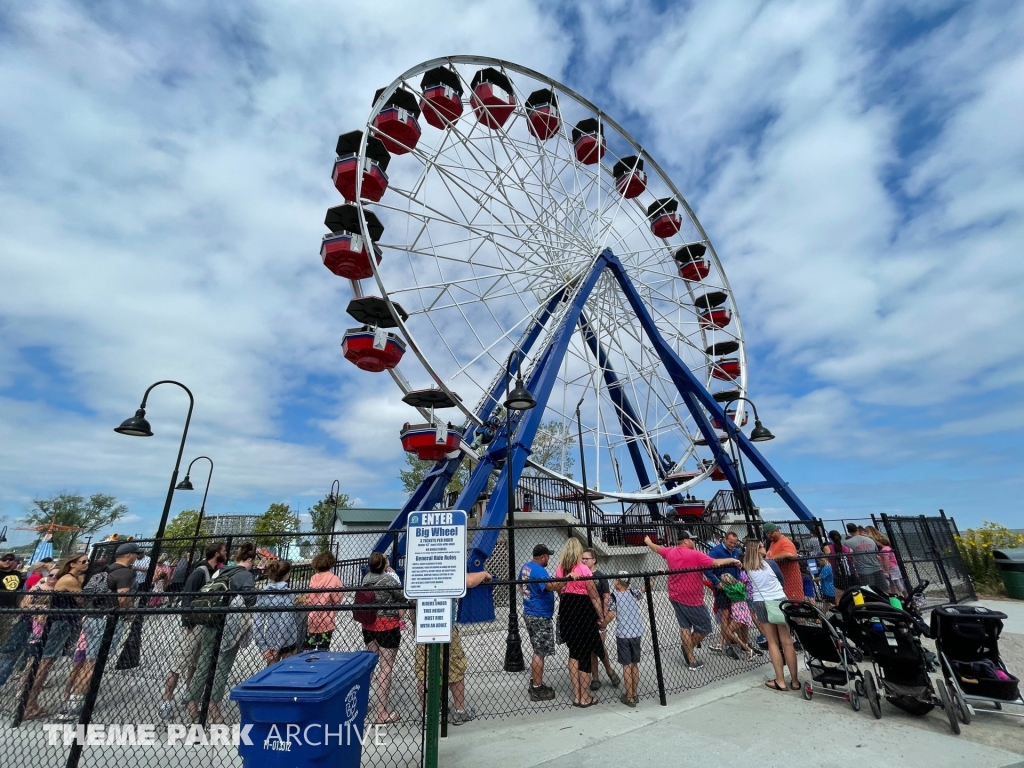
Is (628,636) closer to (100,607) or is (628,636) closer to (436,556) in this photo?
(436,556)

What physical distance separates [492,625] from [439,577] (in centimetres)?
714

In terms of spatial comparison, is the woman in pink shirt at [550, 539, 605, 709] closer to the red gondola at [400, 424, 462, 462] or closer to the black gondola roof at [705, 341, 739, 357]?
the red gondola at [400, 424, 462, 462]

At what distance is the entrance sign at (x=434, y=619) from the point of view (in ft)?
10.6

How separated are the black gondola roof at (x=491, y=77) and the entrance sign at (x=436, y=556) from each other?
16.6m

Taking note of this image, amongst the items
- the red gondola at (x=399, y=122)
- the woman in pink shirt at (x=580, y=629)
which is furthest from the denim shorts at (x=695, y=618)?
the red gondola at (x=399, y=122)

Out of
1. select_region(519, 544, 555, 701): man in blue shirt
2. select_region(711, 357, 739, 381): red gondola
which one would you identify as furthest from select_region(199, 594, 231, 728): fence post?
select_region(711, 357, 739, 381): red gondola

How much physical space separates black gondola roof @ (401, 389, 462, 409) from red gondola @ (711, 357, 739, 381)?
14.1 metres

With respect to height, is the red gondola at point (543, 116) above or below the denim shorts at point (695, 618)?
above

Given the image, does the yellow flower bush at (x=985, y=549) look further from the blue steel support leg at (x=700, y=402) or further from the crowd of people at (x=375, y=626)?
the crowd of people at (x=375, y=626)

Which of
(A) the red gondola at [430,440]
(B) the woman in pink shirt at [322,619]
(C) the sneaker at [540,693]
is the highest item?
(A) the red gondola at [430,440]

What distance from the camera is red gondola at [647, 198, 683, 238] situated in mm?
20812

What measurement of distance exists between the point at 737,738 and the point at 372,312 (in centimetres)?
1021

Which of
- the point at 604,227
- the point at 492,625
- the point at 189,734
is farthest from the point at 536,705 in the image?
the point at 604,227

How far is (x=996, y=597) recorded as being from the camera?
11305 mm
